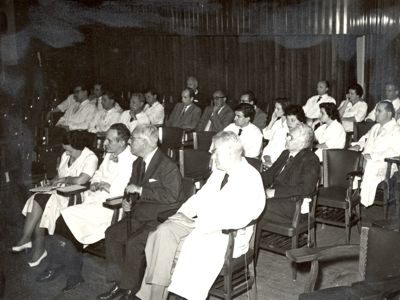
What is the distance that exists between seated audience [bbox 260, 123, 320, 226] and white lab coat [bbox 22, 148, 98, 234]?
1572mm

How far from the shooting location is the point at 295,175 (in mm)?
4234

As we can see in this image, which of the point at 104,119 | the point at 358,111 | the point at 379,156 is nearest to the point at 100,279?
the point at 379,156

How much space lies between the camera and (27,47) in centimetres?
923

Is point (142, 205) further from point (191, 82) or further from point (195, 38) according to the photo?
point (195, 38)

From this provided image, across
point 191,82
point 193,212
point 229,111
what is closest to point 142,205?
point 193,212

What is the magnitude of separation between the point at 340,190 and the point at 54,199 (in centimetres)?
263

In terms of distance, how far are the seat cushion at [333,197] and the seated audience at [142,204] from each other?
4.96 feet

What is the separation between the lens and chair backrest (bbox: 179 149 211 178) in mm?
4867

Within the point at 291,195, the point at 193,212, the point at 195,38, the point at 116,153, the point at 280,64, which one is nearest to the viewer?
the point at 193,212

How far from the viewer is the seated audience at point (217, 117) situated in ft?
23.6

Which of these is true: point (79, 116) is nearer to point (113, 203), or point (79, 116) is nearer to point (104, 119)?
point (104, 119)

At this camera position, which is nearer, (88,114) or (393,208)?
(393,208)

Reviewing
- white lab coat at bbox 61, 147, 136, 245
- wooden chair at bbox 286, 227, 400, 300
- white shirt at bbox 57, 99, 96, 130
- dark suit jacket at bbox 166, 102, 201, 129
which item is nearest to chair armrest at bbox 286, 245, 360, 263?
wooden chair at bbox 286, 227, 400, 300

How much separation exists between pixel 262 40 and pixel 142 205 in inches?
254
